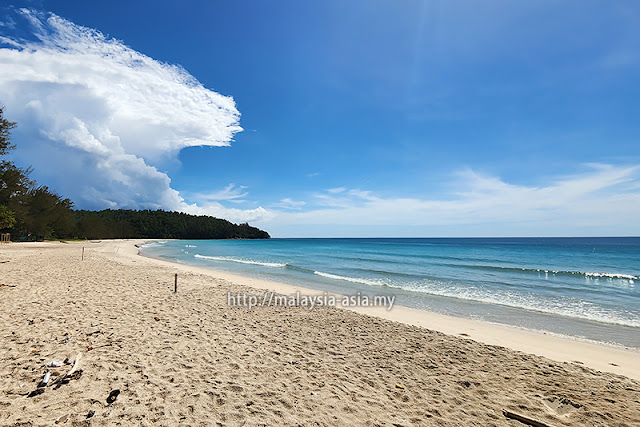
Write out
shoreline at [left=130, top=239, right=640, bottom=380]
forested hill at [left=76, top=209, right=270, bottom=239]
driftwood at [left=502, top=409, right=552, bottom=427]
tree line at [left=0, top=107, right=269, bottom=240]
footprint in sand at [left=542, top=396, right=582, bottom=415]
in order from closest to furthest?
driftwood at [left=502, top=409, right=552, bottom=427], footprint in sand at [left=542, top=396, right=582, bottom=415], shoreline at [left=130, top=239, right=640, bottom=380], tree line at [left=0, top=107, right=269, bottom=240], forested hill at [left=76, top=209, right=270, bottom=239]

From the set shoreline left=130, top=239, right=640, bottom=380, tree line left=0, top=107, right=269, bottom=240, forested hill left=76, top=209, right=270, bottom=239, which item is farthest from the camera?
forested hill left=76, top=209, right=270, bottom=239

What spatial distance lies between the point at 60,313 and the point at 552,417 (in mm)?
10458

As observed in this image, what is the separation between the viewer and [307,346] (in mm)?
6328

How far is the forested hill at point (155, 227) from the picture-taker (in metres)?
83.5

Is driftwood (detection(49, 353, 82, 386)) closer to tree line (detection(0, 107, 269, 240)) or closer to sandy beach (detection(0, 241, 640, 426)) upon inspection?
sandy beach (detection(0, 241, 640, 426))

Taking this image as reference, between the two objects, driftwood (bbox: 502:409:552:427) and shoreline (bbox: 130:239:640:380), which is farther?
shoreline (bbox: 130:239:640:380)

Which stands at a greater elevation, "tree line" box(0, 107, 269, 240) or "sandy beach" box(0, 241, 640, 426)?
"tree line" box(0, 107, 269, 240)

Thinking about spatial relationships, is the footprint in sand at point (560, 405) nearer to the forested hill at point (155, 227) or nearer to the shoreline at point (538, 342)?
the shoreline at point (538, 342)

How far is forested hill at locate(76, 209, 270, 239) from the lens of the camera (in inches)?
3287

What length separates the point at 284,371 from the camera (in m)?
4.99

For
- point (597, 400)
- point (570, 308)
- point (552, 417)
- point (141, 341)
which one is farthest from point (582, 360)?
point (141, 341)

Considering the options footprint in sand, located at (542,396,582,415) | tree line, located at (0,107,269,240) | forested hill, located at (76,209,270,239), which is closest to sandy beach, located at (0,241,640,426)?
footprint in sand, located at (542,396,582,415)

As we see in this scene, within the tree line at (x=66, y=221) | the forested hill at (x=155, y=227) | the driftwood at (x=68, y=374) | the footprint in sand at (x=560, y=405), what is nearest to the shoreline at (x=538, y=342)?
the footprint in sand at (x=560, y=405)

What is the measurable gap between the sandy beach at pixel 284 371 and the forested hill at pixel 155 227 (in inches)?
3283
